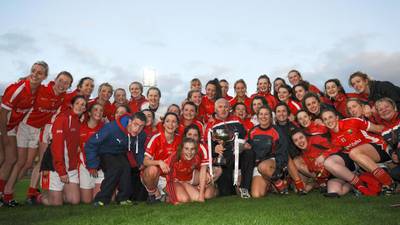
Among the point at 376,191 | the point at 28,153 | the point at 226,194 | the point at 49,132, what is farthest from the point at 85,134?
the point at 376,191

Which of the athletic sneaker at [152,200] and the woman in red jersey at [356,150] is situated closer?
the woman in red jersey at [356,150]

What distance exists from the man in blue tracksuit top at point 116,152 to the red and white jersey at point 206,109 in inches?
77.9

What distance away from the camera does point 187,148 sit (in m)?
5.11

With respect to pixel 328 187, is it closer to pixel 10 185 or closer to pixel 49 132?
pixel 49 132

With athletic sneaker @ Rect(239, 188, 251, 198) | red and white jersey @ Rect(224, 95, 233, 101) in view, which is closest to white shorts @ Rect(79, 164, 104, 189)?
athletic sneaker @ Rect(239, 188, 251, 198)

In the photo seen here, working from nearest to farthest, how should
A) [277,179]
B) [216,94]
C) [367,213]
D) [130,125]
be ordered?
[367,213] < [130,125] < [277,179] < [216,94]

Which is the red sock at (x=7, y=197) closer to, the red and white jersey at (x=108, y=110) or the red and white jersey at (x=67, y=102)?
the red and white jersey at (x=67, y=102)

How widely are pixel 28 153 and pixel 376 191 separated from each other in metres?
5.37

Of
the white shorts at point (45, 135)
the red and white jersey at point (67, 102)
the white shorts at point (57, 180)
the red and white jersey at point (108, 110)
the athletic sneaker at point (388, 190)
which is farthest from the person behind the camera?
the red and white jersey at point (108, 110)

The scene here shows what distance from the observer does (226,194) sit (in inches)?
240

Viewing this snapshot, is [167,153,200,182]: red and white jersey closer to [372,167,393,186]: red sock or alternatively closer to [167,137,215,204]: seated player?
[167,137,215,204]: seated player

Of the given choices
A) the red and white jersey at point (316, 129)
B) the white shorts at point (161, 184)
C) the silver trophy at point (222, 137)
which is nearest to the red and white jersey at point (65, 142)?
the white shorts at point (161, 184)

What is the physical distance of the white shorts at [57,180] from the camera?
18.5 ft

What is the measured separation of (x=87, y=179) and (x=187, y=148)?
6.16ft
